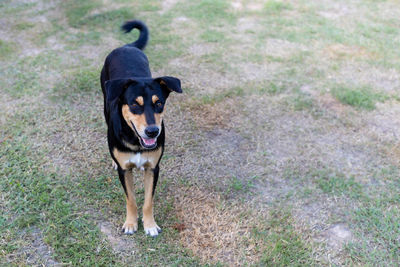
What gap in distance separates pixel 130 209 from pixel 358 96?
3.79 m

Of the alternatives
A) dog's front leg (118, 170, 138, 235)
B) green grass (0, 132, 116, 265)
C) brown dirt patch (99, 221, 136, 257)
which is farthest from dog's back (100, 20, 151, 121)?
brown dirt patch (99, 221, 136, 257)

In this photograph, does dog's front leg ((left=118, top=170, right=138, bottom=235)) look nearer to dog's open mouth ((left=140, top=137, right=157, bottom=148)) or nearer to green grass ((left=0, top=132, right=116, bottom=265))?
green grass ((left=0, top=132, right=116, bottom=265))

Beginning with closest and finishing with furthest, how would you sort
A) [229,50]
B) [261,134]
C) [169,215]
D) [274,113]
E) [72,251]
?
[72,251], [169,215], [261,134], [274,113], [229,50]

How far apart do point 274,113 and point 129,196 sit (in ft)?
8.42

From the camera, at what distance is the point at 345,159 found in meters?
4.07

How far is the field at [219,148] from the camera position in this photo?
3016 mm

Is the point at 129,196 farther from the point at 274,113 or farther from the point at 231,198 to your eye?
the point at 274,113

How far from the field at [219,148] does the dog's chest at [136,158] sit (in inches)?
25.6

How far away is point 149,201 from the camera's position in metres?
3.01

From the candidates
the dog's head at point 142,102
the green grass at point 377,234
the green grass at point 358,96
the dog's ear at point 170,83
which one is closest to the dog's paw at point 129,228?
the dog's head at point 142,102

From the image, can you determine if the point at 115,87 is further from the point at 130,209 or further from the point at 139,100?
the point at 130,209

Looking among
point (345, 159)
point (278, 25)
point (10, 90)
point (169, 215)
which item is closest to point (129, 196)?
point (169, 215)

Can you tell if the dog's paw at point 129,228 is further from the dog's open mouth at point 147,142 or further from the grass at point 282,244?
the grass at point 282,244

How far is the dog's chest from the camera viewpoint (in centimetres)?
282
